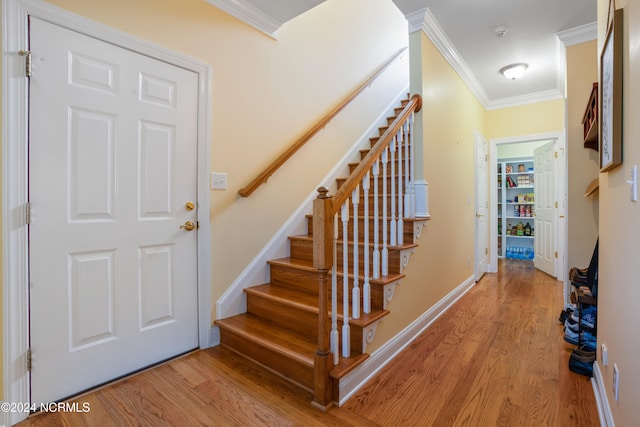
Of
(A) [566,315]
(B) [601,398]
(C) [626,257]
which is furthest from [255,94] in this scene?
(A) [566,315]

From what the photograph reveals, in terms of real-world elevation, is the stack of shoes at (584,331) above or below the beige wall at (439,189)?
below

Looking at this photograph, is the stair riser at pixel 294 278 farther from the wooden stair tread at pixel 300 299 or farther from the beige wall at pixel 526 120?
the beige wall at pixel 526 120

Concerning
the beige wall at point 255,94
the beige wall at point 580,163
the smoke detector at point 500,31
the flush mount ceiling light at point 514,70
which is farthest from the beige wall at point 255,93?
the beige wall at point 580,163

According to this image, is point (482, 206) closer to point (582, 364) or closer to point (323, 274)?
point (582, 364)

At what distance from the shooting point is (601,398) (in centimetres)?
150

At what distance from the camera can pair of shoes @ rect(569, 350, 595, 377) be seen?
1812 mm

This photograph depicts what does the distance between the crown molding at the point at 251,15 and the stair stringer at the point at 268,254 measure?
134 centimetres

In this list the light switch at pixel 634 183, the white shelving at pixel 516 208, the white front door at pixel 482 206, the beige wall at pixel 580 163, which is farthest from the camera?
the white shelving at pixel 516 208

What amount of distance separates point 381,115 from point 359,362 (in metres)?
3.06

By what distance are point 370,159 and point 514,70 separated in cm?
263

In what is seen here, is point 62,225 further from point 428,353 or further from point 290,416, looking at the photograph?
point 428,353

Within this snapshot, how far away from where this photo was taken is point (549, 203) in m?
4.55

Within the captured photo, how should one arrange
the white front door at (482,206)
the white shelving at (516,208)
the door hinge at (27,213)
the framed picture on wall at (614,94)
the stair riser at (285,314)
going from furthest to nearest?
the white shelving at (516,208) < the white front door at (482,206) < the stair riser at (285,314) < the door hinge at (27,213) < the framed picture on wall at (614,94)

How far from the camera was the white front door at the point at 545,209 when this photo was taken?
439 centimetres
